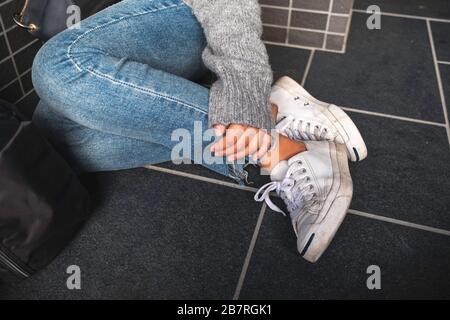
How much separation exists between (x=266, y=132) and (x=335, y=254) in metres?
0.27

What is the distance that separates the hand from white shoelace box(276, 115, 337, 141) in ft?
0.65

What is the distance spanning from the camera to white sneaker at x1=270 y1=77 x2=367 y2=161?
3.39ft

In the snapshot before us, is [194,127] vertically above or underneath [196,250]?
above

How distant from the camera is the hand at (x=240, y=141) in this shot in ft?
2.62

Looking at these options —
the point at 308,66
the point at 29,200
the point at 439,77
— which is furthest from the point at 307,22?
the point at 29,200

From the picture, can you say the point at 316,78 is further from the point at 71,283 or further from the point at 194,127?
the point at 71,283

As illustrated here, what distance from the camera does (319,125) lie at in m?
1.03

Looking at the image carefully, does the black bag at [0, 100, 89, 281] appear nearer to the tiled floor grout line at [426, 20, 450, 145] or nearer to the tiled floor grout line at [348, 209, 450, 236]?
the tiled floor grout line at [348, 209, 450, 236]

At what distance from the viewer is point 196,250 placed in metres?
0.88

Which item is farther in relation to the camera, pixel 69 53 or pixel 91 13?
pixel 91 13

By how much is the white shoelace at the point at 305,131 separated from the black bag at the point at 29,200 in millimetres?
477

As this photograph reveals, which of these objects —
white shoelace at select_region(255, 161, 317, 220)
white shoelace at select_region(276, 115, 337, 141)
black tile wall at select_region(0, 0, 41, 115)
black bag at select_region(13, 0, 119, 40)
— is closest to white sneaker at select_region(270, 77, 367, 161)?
white shoelace at select_region(276, 115, 337, 141)

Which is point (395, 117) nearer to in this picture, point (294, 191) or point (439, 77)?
point (439, 77)

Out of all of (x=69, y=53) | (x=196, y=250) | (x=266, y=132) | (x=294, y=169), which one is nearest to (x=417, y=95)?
(x=294, y=169)
